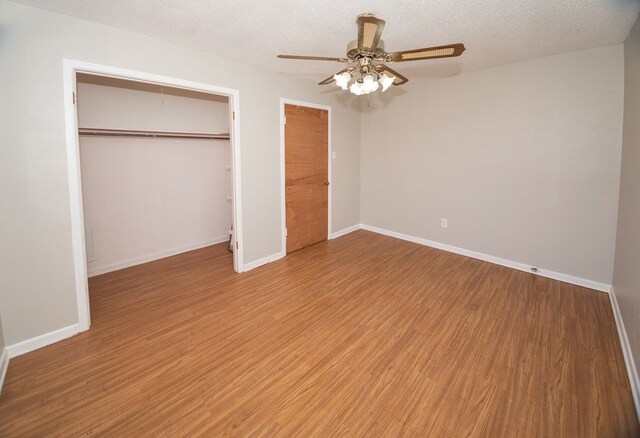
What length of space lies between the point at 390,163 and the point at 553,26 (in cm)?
264

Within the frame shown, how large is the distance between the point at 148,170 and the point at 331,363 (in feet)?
11.3

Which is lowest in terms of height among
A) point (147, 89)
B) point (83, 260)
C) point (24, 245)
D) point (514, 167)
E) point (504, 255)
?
point (504, 255)

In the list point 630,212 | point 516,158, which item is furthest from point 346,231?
point 630,212

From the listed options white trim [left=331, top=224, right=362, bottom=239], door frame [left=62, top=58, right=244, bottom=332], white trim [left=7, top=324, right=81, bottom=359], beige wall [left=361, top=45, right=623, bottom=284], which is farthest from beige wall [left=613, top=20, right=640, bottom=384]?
white trim [left=7, top=324, right=81, bottom=359]

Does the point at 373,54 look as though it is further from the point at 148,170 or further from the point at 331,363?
the point at 148,170

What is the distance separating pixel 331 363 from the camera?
2.05m

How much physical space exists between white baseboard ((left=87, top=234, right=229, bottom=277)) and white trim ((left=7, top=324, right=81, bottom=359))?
1313 millimetres

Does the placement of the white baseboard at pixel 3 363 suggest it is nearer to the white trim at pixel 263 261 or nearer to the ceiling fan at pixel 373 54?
the white trim at pixel 263 261

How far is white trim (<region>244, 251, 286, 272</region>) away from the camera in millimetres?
3652

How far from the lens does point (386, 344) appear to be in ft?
7.39

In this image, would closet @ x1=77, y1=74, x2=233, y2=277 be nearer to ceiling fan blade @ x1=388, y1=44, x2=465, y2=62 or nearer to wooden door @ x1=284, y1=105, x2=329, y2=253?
wooden door @ x1=284, y1=105, x2=329, y2=253

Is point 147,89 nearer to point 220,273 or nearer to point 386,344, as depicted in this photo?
point 220,273

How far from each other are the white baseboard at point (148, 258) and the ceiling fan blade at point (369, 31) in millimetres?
3699

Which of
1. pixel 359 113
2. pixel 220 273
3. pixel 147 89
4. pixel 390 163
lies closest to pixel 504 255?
pixel 390 163
